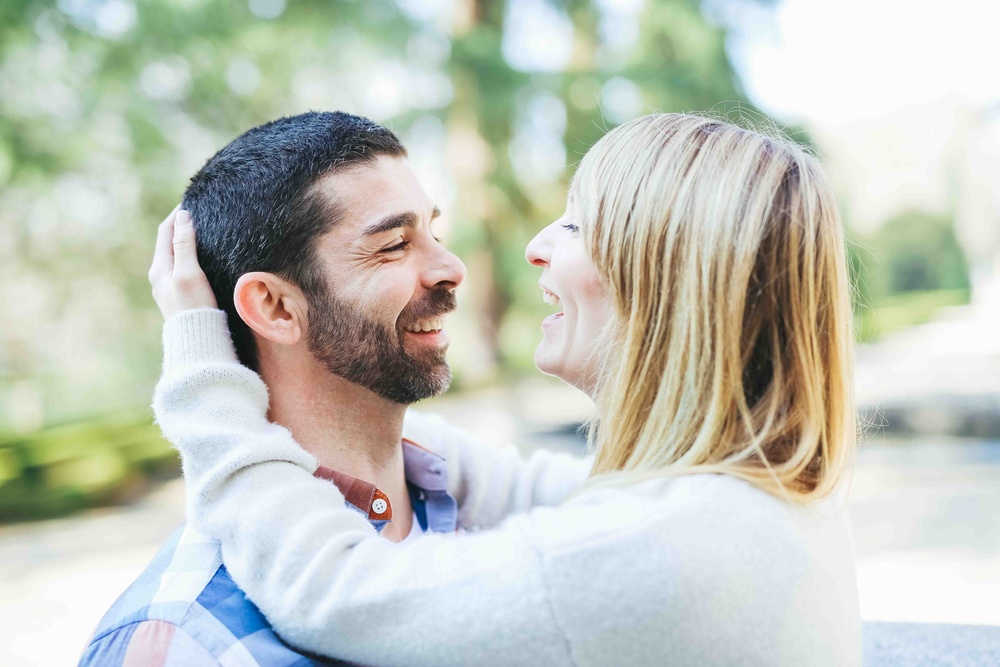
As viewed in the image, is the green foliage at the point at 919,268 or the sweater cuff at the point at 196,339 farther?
the green foliage at the point at 919,268

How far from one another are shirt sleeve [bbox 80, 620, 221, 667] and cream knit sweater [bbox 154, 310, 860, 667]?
0.12 metres

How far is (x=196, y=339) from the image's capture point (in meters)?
1.58

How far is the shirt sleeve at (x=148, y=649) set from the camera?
1266 millimetres

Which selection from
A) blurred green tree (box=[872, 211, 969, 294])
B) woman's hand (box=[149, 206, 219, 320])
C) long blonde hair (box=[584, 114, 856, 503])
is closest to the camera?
long blonde hair (box=[584, 114, 856, 503])

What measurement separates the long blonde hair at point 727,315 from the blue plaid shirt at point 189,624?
63cm

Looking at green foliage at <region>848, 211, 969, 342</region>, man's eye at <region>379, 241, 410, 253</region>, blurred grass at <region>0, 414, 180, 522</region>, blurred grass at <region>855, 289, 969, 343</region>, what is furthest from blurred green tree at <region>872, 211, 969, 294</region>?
man's eye at <region>379, 241, 410, 253</region>

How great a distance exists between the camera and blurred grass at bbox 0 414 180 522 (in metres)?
8.17

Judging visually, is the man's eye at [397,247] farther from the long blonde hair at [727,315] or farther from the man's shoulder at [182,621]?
the man's shoulder at [182,621]

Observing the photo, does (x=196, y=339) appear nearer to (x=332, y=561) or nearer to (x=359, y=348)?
(x=359, y=348)

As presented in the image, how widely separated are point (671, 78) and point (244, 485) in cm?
894

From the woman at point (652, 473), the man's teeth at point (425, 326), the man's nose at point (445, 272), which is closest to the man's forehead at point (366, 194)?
the man's nose at point (445, 272)

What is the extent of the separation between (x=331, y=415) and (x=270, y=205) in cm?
50

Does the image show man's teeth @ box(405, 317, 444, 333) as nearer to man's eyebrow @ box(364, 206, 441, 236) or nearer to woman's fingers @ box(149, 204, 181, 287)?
man's eyebrow @ box(364, 206, 441, 236)

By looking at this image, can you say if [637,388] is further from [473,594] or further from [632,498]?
[473,594]
